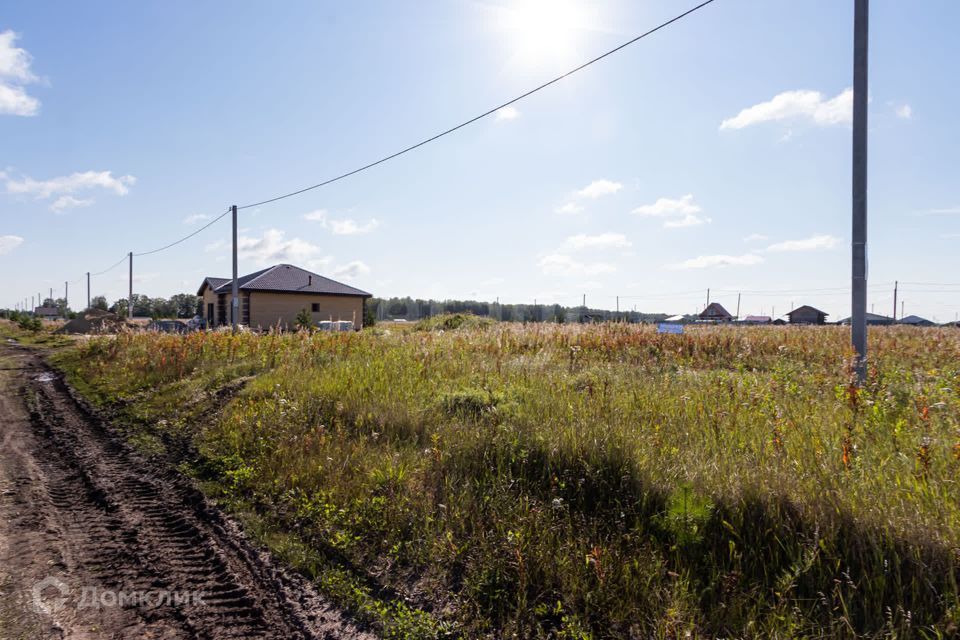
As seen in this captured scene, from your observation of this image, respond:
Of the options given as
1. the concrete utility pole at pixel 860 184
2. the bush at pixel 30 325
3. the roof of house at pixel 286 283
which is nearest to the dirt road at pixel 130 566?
the concrete utility pole at pixel 860 184

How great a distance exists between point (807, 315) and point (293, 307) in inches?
2923

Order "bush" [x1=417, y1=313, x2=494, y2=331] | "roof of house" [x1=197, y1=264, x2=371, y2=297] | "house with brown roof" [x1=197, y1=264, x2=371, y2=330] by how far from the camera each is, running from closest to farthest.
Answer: "bush" [x1=417, y1=313, x2=494, y2=331]
"house with brown roof" [x1=197, y1=264, x2=371, y2=330]
"roof of house" [x1=197, y1=264, x2=371, y2=297]

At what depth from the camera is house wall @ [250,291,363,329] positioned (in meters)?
31.5

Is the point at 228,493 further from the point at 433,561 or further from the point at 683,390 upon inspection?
the point at 683,390

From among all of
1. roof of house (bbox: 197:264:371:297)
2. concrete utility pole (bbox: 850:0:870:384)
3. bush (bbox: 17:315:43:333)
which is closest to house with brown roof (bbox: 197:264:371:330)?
roof of house (bbox: 197:264:371:297)

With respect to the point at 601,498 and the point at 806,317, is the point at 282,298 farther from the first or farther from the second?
the point at 806,317

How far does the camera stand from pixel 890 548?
2557 mm

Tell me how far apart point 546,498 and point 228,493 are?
291 centimetres

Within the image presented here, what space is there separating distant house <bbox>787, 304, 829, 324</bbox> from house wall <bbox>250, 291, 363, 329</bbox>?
6726 cm

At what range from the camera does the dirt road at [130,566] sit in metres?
2.66

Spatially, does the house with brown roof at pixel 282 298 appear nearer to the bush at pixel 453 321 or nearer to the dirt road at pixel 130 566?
the bush at pixel 453 321

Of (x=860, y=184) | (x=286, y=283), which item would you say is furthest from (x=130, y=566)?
(x=286, y=283)

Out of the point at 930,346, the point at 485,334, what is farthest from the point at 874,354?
the point at 485,334

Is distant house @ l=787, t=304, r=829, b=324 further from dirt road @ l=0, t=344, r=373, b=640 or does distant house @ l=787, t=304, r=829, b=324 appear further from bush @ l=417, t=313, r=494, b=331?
dirt road @ l=0, t=344, r=373, b=640
